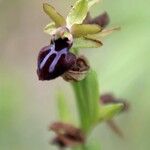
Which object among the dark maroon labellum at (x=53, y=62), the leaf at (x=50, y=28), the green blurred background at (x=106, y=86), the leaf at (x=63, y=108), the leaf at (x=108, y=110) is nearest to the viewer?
the dark maroon labellum at (x=53, y=62)

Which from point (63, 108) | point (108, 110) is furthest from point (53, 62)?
point (63, 108)

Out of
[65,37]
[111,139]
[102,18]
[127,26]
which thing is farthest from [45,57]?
[111,139]

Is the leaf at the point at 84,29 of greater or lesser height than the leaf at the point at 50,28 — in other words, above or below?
below

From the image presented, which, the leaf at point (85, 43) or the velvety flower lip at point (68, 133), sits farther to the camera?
the velvety flower lip at point (68, 133)

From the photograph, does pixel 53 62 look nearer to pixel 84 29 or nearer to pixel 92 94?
pixel 84 29

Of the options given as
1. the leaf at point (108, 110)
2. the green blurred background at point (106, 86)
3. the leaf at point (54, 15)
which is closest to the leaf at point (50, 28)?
the leaf at point (54, 15)

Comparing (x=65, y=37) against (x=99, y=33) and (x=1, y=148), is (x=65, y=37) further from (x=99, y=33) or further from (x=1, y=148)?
(x=1, y=148)

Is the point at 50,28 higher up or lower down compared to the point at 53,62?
higher up

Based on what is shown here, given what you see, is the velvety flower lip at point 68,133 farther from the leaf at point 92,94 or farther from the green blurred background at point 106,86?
the green blurred background at point 106,86
